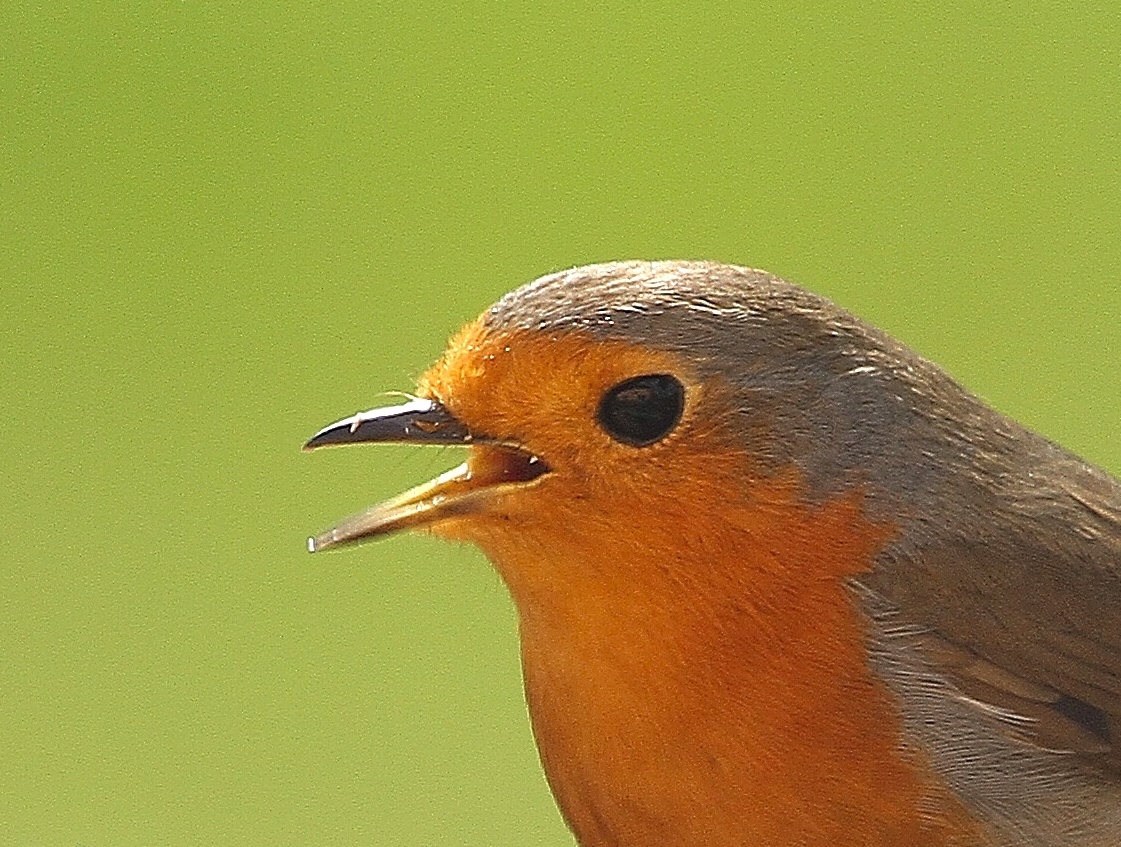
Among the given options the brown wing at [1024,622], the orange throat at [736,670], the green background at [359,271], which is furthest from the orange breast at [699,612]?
the green background at [359,271]

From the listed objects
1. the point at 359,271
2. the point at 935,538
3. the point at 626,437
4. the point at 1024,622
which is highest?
the point at 359,271

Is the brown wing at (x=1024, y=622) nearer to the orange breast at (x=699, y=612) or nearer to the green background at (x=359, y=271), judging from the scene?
the orange breast at (x=699, y=612)

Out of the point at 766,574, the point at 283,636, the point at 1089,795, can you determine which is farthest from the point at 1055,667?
the point at 283,636

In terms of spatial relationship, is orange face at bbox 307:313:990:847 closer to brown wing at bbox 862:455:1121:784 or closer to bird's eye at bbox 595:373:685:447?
bird's eye at bbox 595:373:685:447

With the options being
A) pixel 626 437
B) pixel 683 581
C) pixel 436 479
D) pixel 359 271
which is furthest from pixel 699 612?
pixel 359 271

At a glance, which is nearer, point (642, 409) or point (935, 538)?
point (642, 409)

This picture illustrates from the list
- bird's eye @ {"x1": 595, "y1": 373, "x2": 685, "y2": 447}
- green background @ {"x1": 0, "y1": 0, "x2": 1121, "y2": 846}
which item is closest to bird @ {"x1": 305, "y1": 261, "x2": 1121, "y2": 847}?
bird's eye @ {"x1": 595, "y1": 373, "x2": 685, "y2": 447}

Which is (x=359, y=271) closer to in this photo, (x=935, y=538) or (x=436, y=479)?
(x=436, y=479)
